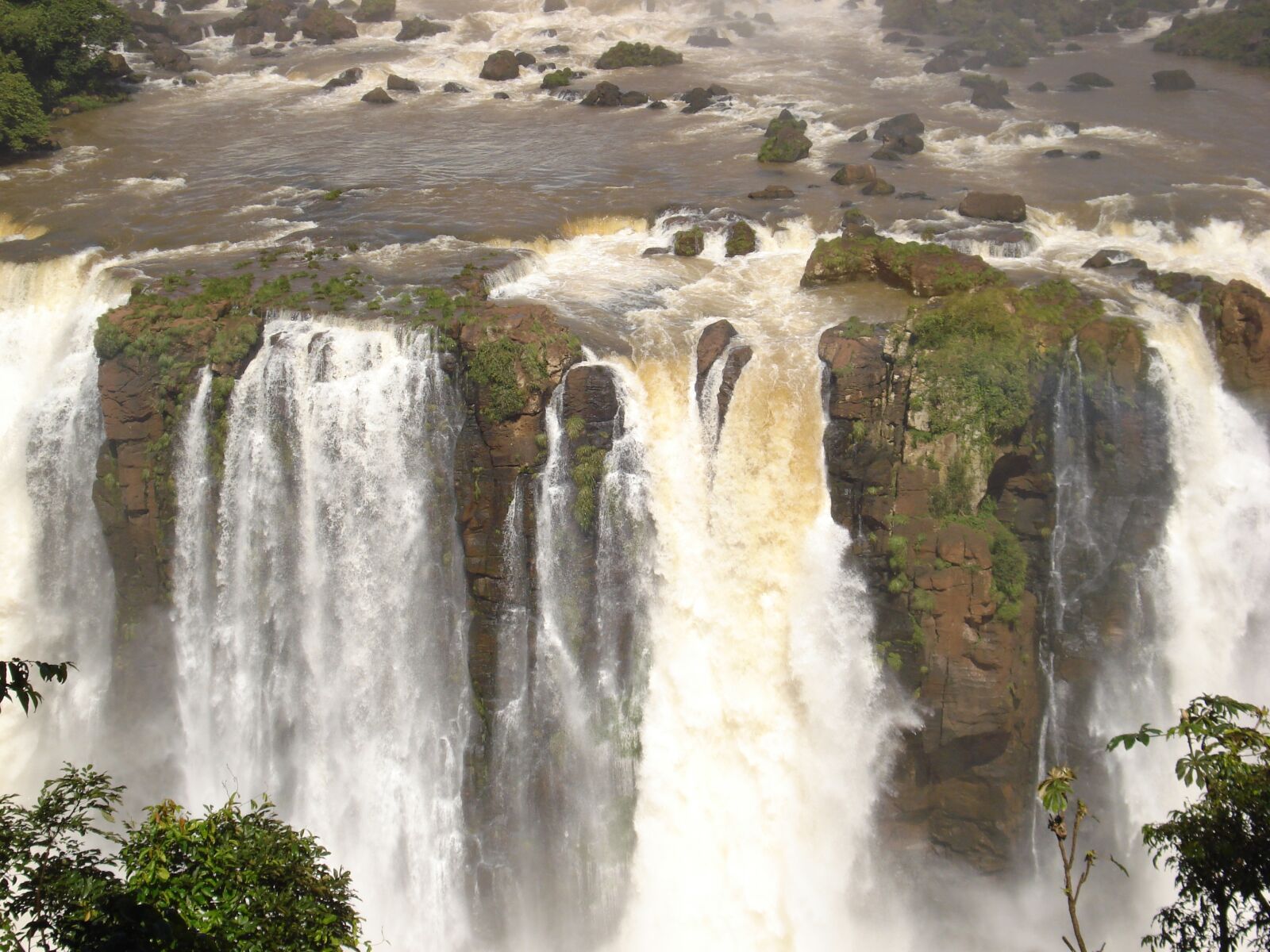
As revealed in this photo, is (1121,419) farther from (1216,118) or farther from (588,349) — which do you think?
(1216,118)

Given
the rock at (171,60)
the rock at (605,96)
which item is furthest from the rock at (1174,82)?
the rock at (171,60)

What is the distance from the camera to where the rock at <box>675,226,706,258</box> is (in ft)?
76.9

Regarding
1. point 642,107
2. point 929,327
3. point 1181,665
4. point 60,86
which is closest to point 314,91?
point 60,86

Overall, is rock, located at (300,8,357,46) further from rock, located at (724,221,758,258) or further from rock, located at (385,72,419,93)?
rock, located at (724,221,758,258)

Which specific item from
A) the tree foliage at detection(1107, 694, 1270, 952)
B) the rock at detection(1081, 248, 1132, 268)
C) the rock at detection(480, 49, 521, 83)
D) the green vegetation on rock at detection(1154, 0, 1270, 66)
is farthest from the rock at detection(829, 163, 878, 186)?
the tree foliage at detection(1107, 694, 1270, 952)

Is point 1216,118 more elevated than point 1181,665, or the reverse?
point 1216,118

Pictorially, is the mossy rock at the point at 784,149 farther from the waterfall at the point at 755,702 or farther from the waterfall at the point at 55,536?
the waterfall at the point at 55,536

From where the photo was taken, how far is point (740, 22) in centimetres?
4841

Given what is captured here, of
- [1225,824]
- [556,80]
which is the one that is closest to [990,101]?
[556,80]

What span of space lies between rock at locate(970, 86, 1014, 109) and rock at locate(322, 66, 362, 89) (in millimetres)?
21438

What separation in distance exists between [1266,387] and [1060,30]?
108ft

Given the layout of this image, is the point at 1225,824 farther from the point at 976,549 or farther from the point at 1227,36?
the point at 1227,36

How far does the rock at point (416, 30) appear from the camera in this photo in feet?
148

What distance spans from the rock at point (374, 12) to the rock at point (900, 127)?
25807 mm
